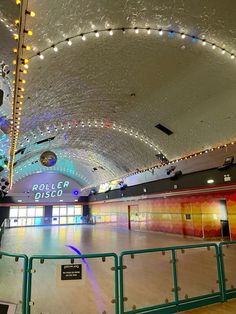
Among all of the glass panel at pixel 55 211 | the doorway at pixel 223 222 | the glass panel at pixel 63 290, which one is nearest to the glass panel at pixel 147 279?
the glass panel at pixel 63 290

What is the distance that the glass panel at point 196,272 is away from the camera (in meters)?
4.57

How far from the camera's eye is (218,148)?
1145 cm

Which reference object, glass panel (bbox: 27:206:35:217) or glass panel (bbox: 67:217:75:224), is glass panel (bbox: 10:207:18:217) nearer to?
glass panel (bbox: 27:206:35:217)

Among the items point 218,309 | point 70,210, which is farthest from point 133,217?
point 218,309

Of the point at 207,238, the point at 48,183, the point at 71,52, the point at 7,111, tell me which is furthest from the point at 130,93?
the point at 48,183

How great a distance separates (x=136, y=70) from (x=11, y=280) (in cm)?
663

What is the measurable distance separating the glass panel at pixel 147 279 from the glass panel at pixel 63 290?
0.97 feet

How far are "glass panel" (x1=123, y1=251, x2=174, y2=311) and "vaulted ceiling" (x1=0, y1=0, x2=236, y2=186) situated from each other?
4.36 m

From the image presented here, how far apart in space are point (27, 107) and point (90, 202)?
26660mm

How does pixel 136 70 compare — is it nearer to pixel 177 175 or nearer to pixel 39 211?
pixel 177 175

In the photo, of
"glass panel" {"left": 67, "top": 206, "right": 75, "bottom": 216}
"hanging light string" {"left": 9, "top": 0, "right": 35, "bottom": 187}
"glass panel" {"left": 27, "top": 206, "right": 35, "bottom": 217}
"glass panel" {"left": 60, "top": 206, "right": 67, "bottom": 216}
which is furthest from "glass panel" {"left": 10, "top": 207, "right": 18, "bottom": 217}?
"hanging light string" {"left": 9, "top": 0, "right": 35, "bottom": 187}

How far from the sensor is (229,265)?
5062 mm

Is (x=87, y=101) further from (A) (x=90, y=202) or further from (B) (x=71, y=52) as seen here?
(A) (x=90, y=202)

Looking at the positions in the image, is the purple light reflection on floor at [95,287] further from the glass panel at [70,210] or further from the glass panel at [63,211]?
the glass panel at [70,210]
